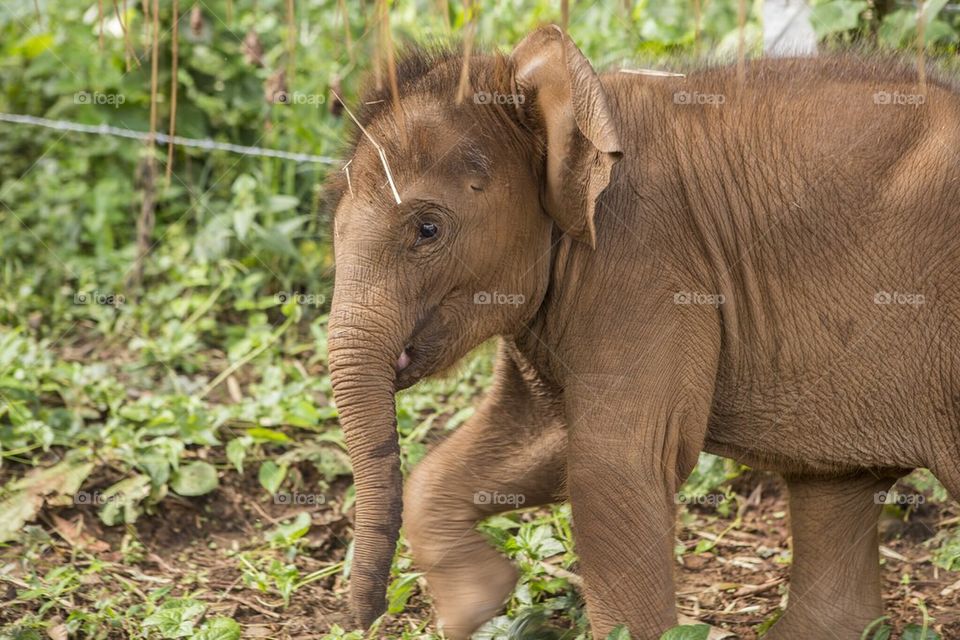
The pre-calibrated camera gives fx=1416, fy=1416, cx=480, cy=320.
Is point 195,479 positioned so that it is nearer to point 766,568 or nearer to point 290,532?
point 290,532

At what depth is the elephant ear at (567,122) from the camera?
383 centimetres

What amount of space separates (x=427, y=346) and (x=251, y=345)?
2402 mm

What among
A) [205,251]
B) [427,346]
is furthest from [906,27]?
[205,251]

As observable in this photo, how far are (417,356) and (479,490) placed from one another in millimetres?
702

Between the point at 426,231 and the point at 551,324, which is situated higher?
the point at 426,231

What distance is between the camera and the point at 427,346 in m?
4.02

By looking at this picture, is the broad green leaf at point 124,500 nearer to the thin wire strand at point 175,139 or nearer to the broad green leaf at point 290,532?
the broad green leaf at point 290,532

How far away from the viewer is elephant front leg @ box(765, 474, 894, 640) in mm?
4641

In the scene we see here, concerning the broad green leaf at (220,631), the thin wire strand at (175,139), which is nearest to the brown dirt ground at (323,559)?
the broad green leaf at (220,631)

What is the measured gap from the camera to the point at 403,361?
13.0 feet

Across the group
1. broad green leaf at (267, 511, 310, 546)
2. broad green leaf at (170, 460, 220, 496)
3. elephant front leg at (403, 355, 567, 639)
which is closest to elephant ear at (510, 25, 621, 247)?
elephant front leg at (403, 355, 567, 639)

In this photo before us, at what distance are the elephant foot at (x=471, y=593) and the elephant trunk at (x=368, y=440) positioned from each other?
634 millimetres

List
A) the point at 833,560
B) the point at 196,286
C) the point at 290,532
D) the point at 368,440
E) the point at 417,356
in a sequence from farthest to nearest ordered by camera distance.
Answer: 1. the point at 196,286
2. the point at 290,532
3. the point at 833,560
4. the point at 417,356
5. the point at 368,440

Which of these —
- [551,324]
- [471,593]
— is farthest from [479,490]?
[551,324]
